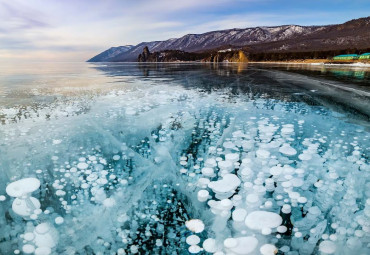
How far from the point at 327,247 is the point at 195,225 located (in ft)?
4.36

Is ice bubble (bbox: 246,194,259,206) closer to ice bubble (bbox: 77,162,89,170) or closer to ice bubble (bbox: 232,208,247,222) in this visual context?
ice bubble (bbox: 232,208,247,222)

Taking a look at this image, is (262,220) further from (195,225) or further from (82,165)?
(82,165)

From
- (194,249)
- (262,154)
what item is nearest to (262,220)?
(194,249)

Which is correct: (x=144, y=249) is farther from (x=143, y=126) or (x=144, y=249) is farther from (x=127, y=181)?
(x=143, y=126)

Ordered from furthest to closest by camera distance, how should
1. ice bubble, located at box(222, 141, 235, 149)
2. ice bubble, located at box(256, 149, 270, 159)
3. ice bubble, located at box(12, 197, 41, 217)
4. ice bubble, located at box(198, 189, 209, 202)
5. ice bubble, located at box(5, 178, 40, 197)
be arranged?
ice bubble, located at box(222, 141, 235, 149), ice bubble, located at box(256, 149, 270, 159), ice bubble, located at box(5, 178, 40, 197), ice bubble, located at box(198, 189, 209, 202), ice bubble, located at box(12, 197, 41, 217)

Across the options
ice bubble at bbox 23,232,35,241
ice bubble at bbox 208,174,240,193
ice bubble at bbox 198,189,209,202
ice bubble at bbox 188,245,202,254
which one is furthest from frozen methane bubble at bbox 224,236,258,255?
ice bubble at bbox 23,232,35,241

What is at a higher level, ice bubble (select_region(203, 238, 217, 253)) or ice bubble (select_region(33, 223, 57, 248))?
ice bubble (select_region(33, 223, 57, 248))

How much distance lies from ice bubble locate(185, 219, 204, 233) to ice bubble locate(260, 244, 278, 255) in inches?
25.3

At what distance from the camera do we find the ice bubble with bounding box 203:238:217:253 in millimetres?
2272

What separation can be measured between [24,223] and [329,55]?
5131 inches

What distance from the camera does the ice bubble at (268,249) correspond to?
7.37 feet

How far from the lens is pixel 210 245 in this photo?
7.65 ft

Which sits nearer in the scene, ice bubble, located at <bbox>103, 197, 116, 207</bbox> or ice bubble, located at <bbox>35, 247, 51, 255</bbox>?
ice bubble, located at <bbox>35, 247, 51, 255</bbox>

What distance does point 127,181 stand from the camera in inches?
136
